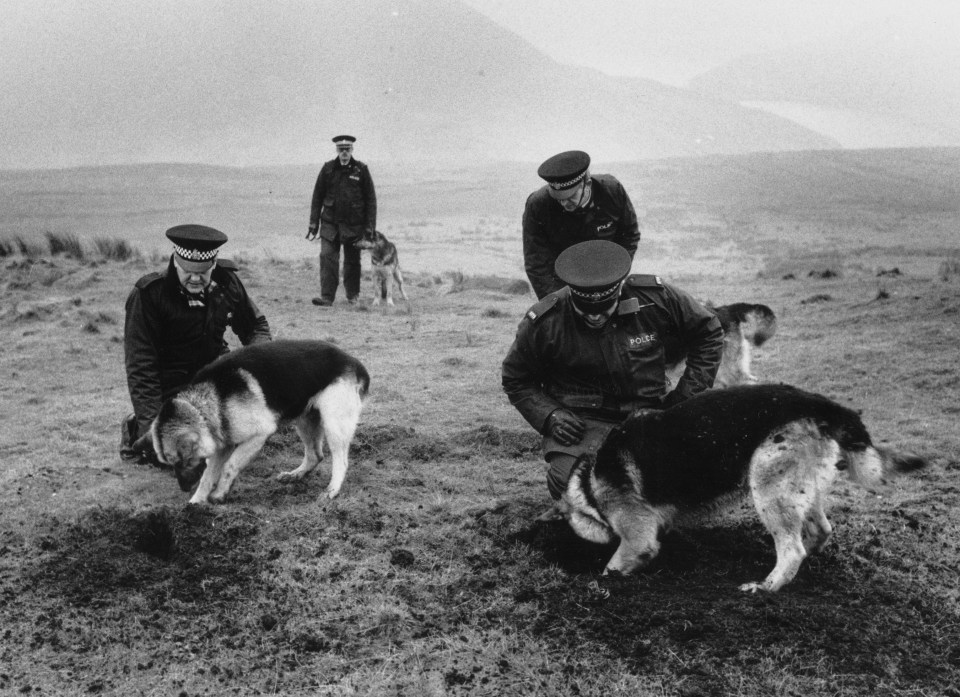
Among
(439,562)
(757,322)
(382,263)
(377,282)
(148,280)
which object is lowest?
(439,562)

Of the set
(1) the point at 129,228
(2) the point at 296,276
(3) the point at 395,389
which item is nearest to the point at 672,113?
(1) the point at 129,228

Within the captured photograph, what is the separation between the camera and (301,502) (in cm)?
569

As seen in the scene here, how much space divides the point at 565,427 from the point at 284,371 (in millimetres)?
2053

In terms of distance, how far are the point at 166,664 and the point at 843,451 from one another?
11.7 feet

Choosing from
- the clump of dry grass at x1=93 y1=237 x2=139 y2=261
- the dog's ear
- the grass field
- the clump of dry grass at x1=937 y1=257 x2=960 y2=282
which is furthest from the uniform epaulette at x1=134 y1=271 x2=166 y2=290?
the clump of dry grass at x1=937 y1=257 x2=960 y2=282

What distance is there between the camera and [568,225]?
22.4ft

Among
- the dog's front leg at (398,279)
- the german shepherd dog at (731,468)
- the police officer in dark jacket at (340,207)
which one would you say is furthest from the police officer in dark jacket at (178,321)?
the dog's front leg at (398,279)

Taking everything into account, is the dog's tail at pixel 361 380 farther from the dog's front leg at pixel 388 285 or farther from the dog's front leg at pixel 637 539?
the dog's front leg at pixel 388 285

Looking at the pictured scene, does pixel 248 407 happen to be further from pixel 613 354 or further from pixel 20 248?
pixel 20 248

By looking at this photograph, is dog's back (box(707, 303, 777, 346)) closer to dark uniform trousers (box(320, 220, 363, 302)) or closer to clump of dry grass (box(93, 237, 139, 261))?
dark uniform trousers (box(320, 220, 363, 302))

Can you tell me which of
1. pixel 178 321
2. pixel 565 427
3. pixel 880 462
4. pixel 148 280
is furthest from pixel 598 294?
pixel 148 280

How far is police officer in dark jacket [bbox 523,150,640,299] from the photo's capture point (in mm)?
6594

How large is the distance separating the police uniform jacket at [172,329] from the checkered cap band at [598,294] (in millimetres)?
2936

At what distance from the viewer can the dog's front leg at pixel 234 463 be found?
18.2 ft
